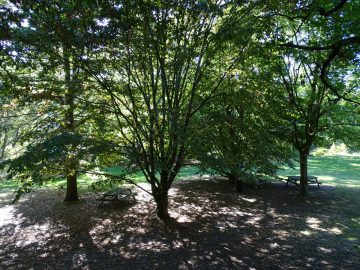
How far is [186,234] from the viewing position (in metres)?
8.22

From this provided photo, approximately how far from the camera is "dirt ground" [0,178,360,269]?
6.53 m

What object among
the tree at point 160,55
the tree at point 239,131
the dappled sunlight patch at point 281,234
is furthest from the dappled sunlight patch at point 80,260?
the dappled sunlight patch at point 281,234

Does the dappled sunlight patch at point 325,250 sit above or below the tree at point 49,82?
below

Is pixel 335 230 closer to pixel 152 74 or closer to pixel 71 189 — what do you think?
pixel 152 74

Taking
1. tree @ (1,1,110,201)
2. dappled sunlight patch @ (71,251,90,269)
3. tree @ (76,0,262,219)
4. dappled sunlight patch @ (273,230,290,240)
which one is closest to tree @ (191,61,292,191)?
tree @ (76,0,262,219)

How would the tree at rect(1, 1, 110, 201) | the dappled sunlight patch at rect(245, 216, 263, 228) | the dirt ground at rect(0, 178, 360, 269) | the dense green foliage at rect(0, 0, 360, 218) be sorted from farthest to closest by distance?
1. the dappled sunlight patch at rect(245, 216, 263, 228)
2. the dirt ground at rect(0, 178, 360, 269)
3. the dense green foliage at rect(0, 0, 360, 218)
4. the tree at rect(1, 1, 110, 201)

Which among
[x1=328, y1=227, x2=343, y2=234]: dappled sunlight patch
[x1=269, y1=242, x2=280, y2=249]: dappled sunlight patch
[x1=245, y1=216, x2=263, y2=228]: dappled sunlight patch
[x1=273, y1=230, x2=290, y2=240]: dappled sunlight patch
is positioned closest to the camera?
[x1=269, y1=242, x2=280, y2=249]: dappled sunlight patch

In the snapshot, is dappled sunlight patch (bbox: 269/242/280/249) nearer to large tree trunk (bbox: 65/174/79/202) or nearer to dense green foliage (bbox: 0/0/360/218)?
dense green foliage (bbox: 0/0/360/218)

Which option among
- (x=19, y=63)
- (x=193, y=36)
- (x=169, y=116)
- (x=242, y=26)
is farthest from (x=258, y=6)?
(x=19, y=63)

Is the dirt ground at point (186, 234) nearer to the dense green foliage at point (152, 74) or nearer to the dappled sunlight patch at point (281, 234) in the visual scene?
the dappled sunlight patch at point (281, 234)

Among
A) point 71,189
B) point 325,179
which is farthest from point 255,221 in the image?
point 325,179

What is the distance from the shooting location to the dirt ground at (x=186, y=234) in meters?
6.53

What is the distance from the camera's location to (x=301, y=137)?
1305cm

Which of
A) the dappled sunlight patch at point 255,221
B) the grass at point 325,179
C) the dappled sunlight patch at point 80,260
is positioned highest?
the grass at point 325,179
